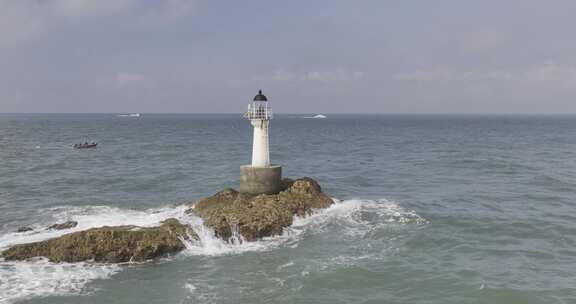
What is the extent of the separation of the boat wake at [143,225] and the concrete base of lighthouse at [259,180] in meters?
3.16

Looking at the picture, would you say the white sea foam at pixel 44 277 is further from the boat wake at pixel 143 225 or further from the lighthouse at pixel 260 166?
the lighthouse at pixel 260 166

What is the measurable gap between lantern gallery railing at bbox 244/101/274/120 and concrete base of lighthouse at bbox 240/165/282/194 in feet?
9.44

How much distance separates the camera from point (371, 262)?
61.6 ft

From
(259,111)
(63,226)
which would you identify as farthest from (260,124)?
(63,226)

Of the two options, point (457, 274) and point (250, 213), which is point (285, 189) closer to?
point (250, 213)

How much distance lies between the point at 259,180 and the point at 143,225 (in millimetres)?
7032

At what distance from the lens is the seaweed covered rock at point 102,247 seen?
18.5m

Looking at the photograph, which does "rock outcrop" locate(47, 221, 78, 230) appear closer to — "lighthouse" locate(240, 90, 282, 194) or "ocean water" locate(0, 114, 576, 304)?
"ocean water" locate(0, 114, 576, 304)

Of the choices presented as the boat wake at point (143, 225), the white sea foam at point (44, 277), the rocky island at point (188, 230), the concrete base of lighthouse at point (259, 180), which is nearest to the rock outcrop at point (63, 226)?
the boat wake at point (143, 225)

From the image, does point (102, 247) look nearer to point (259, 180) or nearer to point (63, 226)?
point (63, 226)

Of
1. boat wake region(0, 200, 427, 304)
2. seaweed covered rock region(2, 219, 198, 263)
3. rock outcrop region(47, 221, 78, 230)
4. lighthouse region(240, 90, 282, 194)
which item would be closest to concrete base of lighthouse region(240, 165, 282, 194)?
lighthouse region(240, 90, 282, 194)

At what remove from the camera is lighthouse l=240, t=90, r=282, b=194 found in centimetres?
2711

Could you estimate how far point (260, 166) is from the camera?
27438mm

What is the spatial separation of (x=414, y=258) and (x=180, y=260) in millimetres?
9407
